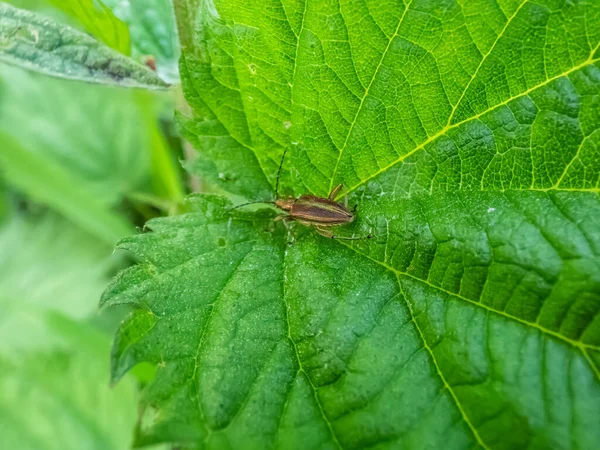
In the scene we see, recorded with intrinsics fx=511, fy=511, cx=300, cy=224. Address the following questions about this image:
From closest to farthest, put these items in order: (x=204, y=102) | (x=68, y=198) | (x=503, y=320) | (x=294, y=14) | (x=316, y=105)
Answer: (x=503, y=320), (x=294, y=14), (x=316, y=105), (x=204, y=102), (x=68, y=198)

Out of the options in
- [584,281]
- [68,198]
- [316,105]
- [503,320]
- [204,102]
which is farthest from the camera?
[68,198]

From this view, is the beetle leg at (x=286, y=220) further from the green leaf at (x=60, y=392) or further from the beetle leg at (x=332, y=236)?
the green leaf at (x=60, y=392)

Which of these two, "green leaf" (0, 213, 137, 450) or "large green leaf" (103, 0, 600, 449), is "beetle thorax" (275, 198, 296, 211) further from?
"green leaf" (0, 213, 137, 450)

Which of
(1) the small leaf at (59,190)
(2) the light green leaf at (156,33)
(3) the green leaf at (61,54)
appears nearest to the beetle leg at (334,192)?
(3) the green leaf at (61,54)

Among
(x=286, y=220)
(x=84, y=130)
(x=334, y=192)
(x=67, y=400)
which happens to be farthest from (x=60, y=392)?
(x=334, y=192)

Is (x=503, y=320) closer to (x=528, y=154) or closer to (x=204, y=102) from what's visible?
(x=528, y=154)

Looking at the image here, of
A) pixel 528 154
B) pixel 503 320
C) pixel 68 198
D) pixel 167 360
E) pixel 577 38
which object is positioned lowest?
pixel 68 198

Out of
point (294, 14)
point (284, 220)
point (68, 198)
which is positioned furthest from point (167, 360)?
point (68, 198)
